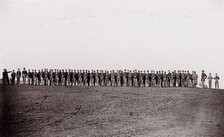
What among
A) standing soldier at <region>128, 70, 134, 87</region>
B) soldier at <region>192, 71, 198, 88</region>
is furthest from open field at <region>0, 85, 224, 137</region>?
standing soldier at <region>128, 70, 134, 87</region>

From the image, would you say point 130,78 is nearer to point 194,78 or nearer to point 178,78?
point 178,78

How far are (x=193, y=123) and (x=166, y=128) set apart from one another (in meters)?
1.63

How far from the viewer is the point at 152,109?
23406mm

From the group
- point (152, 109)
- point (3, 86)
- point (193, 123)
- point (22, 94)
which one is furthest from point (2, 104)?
point (193, 123)

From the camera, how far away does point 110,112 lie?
22.9 meters

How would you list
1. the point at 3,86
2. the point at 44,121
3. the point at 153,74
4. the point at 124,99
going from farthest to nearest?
the point at 153,74 < the point at 3,86 < the point at 124,99 < the point at 44,121

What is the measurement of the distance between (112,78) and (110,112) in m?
10.6

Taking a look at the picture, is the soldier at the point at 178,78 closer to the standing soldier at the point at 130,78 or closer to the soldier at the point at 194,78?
the soldier at the point at 194,78

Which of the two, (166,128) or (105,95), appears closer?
(166,128)

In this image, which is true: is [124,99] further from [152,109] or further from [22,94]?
[22,94]

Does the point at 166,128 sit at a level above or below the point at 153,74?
below

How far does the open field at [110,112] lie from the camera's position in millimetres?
19938

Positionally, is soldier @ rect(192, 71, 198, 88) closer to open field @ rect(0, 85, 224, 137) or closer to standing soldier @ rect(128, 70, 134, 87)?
open field @ rect(0, 85, 224, 137)

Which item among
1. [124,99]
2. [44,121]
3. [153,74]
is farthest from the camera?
[153,74]
